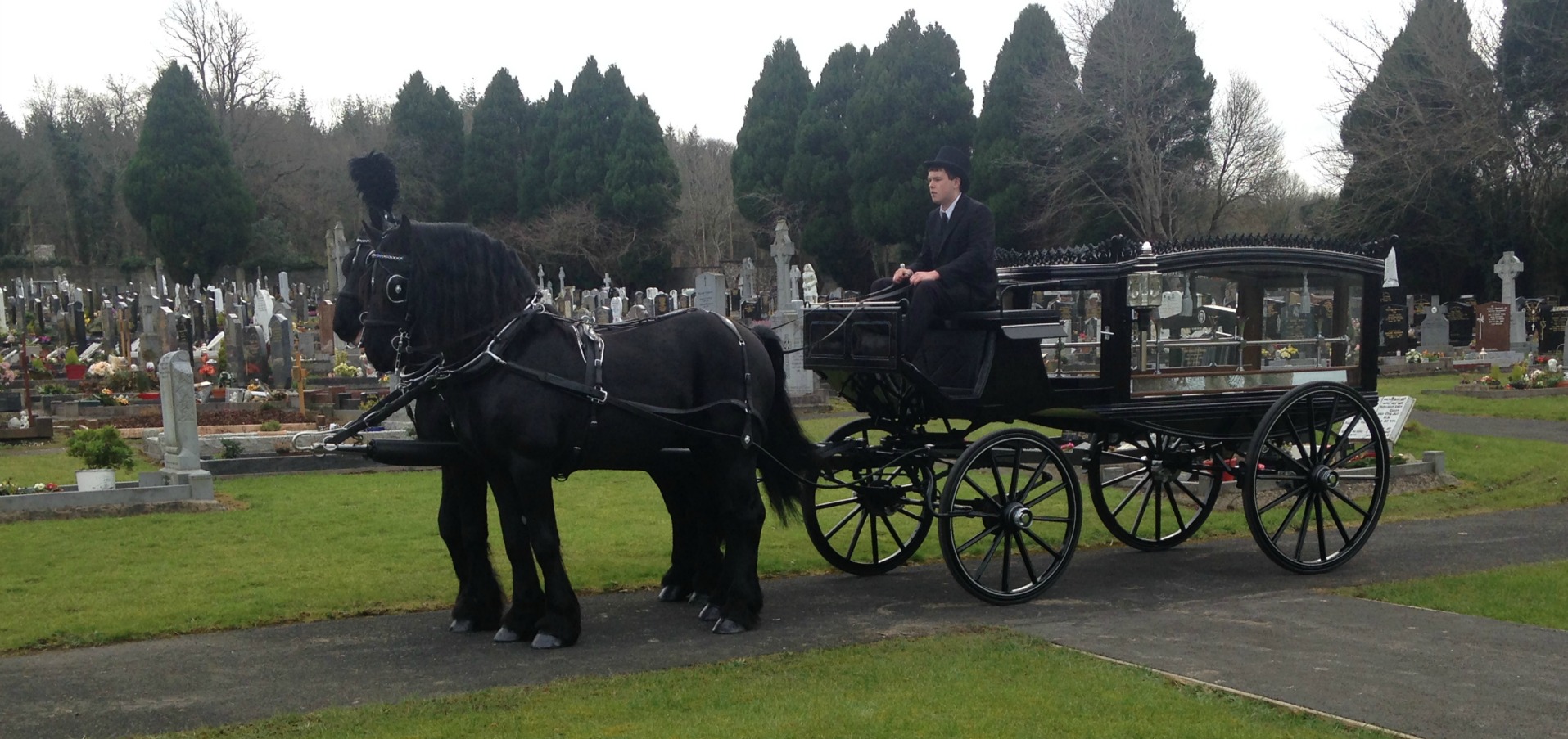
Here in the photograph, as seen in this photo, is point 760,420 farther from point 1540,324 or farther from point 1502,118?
point 1502,118

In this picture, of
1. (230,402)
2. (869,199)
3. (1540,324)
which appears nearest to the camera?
(230,402)

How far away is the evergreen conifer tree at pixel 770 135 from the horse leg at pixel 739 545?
47707mm

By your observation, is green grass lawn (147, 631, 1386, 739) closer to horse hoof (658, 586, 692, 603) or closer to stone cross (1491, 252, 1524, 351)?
horse hoof (658, 586, 692, 603)

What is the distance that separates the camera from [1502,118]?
124 feet

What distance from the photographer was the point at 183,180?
162 ft

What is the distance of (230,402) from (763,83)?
1628 inches

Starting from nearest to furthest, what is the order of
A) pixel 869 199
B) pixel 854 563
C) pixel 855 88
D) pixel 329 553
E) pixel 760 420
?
1. pixel 760 420
2. pixel 854 563
3. pixel 329 553
4. pixel 869 199
5. pixel 855 88

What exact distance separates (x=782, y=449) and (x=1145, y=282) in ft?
8.35

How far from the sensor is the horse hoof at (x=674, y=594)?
301 inches

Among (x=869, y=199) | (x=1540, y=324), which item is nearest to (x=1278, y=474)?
(x=1540, y=324)

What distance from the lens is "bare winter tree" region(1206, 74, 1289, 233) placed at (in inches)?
1629

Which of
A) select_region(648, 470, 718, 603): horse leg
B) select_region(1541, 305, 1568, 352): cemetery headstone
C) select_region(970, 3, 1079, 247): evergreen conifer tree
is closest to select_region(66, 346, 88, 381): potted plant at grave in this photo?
select_region(648, 470, 718, 603): horse leg

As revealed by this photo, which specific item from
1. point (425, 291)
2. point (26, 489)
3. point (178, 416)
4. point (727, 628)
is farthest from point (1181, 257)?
point (26, 489)

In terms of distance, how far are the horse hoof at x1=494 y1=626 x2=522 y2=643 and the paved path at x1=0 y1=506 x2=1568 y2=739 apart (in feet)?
0.20
